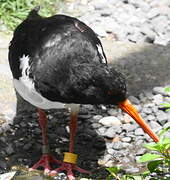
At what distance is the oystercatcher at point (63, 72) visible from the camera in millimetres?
4273

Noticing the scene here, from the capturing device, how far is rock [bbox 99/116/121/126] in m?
5.57

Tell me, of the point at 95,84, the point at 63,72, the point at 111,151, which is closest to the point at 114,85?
the point at 95,84

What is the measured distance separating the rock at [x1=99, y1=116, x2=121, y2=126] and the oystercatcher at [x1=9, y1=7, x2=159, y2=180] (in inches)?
22.6

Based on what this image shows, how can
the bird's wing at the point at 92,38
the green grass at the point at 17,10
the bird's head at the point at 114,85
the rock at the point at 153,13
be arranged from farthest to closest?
the rock at the point at 153,13 < the green grass at the point at 17,10 < the bird's wing at the point at 92,38 < the bird's head at the point at 114,85

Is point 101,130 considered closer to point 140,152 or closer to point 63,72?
point 140,152

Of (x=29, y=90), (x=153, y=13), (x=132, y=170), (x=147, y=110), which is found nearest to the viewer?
(x=29, y=90)

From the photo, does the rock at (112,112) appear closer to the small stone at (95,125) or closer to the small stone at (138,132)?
the small stone at (95,125)

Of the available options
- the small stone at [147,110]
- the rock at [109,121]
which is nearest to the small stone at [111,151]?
the rock at [109,121]

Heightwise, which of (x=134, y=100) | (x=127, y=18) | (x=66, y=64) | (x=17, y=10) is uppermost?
(x=66, y=64)

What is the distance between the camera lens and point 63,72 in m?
4.39

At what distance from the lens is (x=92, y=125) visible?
5555 mm

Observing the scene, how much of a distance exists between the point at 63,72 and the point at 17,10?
315cm

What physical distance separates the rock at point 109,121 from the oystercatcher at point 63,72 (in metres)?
0.57

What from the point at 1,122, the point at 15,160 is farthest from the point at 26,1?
the point at 15,160
